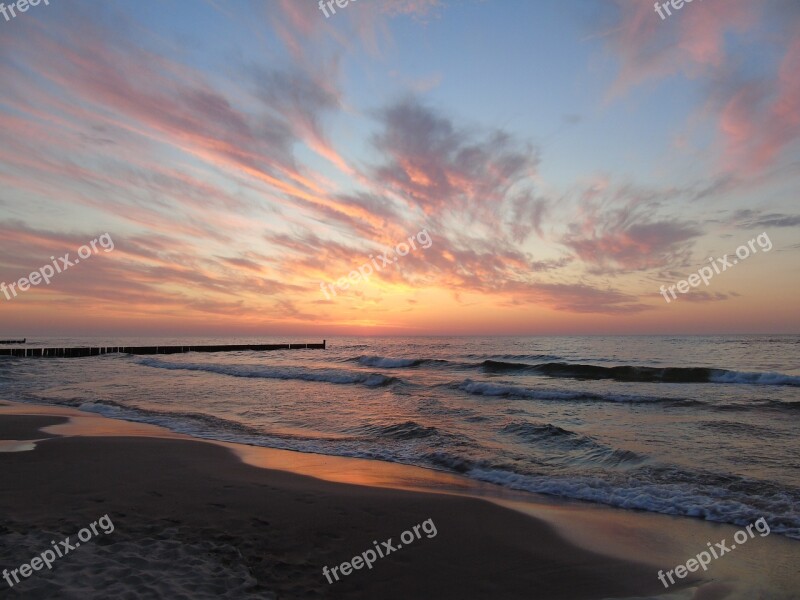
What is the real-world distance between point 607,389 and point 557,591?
72.2 ft

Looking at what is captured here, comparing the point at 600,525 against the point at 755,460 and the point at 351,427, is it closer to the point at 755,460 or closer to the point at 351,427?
the point at 755,460

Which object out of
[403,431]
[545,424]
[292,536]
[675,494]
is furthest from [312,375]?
[292,536]

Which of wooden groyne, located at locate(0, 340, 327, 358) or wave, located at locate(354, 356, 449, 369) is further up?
wooden groyne, located at locate(0, 340, 327, 358)

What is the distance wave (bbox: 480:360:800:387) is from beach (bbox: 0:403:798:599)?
25.5 metres

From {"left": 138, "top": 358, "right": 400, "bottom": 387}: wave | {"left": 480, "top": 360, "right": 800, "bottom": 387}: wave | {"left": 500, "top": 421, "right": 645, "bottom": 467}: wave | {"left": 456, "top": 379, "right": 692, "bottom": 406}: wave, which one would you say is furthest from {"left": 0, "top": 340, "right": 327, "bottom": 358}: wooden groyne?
{"left": 500, "top": 421, "right": 645, "bottom": 467}: wave

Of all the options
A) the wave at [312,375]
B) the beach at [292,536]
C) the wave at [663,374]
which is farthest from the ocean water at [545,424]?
the beach at [292,536]

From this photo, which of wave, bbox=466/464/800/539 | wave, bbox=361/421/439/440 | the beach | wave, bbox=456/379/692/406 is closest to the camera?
the beach

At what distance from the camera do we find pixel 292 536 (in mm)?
5875

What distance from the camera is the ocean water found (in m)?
8.82

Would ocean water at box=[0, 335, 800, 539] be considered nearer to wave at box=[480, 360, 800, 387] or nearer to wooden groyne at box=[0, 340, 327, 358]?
wave at box=[480, 360, 800, 387]

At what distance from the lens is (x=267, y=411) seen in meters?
17.8

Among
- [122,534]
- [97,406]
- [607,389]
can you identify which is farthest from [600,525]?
[607,389]

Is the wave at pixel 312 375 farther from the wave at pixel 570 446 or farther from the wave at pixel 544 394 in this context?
the wave at pixel 570 446

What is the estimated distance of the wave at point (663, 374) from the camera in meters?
27.8
